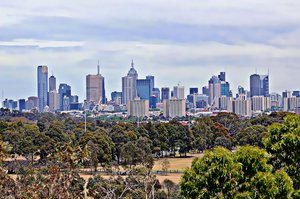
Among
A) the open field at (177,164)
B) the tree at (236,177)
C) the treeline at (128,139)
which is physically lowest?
the open field at (177,164)

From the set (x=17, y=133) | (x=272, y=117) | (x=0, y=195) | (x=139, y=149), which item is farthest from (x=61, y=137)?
(x=0, y=195)

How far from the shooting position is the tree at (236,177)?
27.2 ft

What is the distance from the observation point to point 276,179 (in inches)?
326

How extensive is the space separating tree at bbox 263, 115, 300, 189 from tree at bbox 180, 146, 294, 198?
18.7 inches

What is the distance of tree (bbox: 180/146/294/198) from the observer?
8297 mm

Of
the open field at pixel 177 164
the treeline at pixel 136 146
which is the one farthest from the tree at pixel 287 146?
the open field at pixel 177 164

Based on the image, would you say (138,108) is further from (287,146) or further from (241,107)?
(287,146)

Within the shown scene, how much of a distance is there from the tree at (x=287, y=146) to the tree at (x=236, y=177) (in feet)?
1.56

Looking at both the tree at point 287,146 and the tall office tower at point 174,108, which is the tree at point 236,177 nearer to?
the tree at point 287,146

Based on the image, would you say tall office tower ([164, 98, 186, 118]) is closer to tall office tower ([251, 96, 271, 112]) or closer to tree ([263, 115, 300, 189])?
tall office tower ([251, 96, 271, 112])

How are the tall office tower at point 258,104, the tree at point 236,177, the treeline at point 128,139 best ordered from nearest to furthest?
the tree at point 236,177, the treeline at point 128,139, the tall office tower at point 258,104

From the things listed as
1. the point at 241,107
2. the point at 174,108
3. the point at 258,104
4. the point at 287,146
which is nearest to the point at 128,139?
the point at 287,146

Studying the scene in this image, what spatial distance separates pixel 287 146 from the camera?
8953mm

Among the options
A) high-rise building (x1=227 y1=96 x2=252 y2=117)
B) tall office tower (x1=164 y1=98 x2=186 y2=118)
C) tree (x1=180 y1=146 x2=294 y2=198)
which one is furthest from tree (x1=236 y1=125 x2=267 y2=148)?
high-rise building (x1=227 y1=96 x2=252 y2=117)
